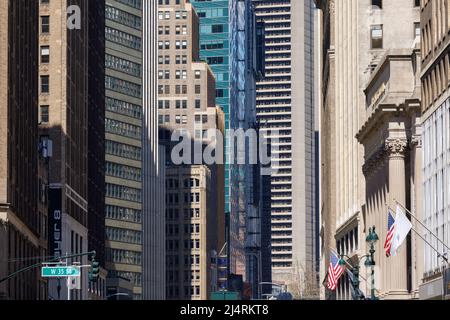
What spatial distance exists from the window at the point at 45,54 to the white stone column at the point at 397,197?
66548 millimetres

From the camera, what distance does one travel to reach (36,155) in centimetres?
13062

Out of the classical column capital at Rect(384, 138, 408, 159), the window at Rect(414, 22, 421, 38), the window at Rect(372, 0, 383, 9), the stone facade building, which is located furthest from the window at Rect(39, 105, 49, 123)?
the stone facade building

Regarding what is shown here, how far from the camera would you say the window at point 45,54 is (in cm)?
14912

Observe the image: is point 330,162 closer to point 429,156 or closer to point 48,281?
point 48,281

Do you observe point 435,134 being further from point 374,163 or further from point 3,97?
point 3,97

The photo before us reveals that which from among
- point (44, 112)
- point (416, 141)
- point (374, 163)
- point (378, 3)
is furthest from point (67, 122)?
point (416, 141)

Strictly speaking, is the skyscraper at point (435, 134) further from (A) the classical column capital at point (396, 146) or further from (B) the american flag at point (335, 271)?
(A) the classical column capital at point (396, 146)

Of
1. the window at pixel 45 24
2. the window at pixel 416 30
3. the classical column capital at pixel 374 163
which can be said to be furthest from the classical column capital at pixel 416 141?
the window at pixel 45 24

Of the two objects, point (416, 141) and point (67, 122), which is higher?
point (67, 122)

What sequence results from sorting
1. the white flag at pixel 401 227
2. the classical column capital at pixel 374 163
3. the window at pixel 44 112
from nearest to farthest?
the white flag at pixel 401 227, the classical column capital at pixel 374 163, the window at pixel 44 112

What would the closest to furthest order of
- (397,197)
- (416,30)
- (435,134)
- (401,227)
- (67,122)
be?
(401,227)
(435,134)
(397,197)
(416,30)
(67,122)

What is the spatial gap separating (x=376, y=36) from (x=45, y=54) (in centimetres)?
4638

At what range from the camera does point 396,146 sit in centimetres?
8994
